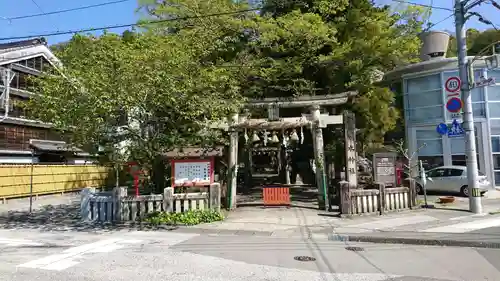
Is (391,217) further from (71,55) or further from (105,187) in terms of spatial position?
(105,187)

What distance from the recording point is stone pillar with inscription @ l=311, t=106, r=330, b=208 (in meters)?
15.3

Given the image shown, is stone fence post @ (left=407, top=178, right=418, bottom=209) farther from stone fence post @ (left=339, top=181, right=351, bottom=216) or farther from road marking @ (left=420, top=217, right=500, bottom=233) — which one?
stone fence post @ (left=339, top=181, right=351, bottom=216)

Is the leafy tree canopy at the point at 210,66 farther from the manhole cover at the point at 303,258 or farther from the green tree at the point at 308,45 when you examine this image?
the manhole cover at the point at 303,258

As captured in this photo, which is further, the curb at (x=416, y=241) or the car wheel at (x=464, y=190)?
the car wheel at (x=464, y=190)

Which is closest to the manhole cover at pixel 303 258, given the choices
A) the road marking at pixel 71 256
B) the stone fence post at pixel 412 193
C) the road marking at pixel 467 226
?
the road marking at pixel 71 256

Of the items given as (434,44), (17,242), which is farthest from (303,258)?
(434,44)

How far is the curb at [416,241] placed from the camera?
9391mm

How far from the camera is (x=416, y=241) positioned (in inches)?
390

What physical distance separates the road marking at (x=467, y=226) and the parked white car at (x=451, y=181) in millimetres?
7396

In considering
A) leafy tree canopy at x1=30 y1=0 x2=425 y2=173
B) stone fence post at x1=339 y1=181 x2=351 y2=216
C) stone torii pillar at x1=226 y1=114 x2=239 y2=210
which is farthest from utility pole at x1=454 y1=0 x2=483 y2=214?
stone torii pillar at x1=226 y1=114 x2=239 y2=210

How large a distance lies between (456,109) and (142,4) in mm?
15402

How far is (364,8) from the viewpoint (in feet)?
61.4

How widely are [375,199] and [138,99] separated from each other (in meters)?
8.77

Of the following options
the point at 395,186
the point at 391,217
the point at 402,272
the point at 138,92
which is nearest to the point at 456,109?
the point at 395,186
